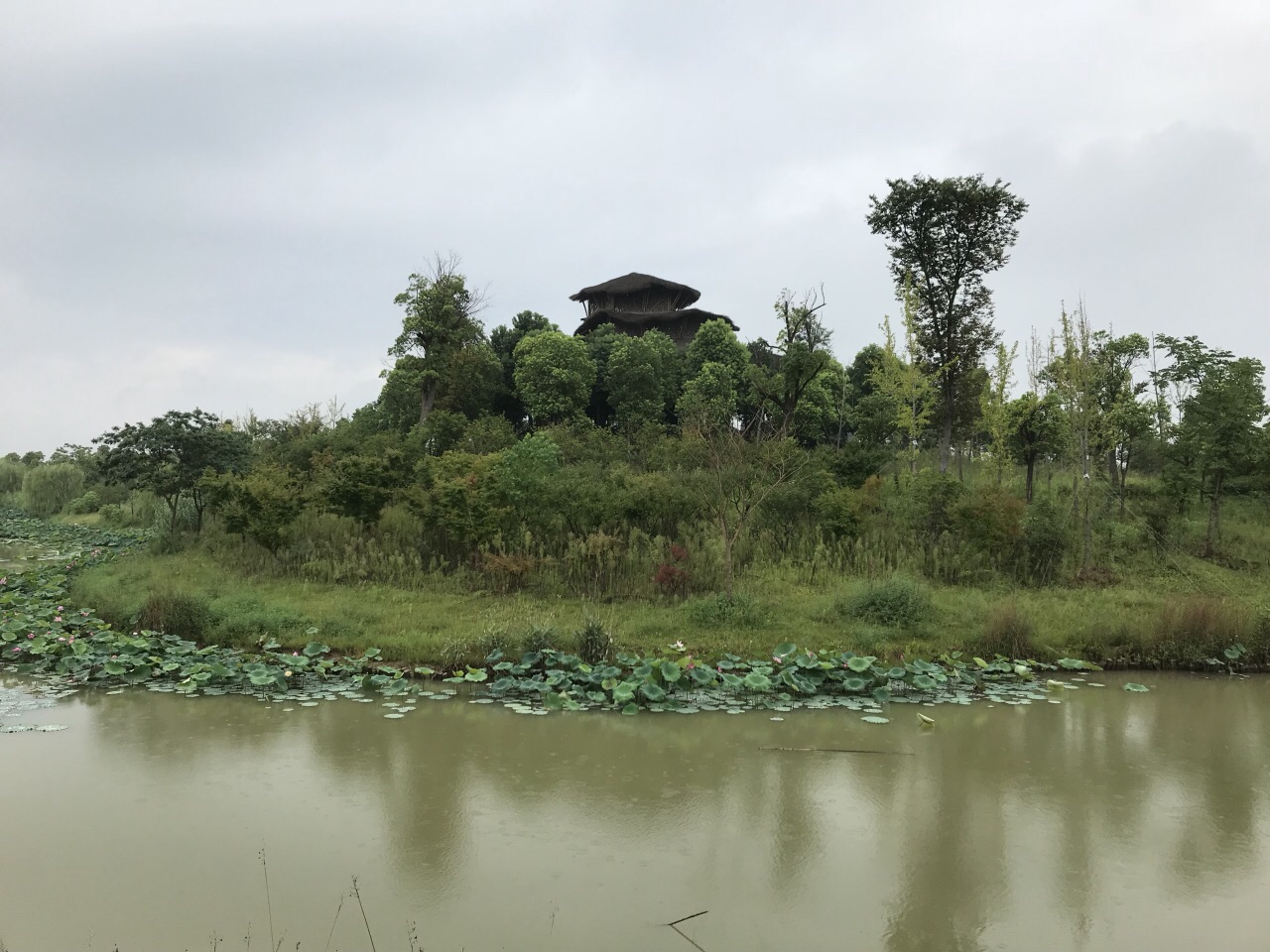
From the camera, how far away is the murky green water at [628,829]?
418 centimetres

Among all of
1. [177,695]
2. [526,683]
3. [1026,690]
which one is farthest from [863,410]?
[177,695]

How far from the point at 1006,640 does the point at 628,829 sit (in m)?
6.72

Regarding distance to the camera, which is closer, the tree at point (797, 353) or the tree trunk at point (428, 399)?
the tree at point (797, 353)

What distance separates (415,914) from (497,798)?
1.58 m

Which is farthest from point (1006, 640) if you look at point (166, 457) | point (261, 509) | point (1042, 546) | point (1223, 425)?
point (166, 457)

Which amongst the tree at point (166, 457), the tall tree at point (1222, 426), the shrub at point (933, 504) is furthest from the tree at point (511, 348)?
the tall tree at point (1222, 426)

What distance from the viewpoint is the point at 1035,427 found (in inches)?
712

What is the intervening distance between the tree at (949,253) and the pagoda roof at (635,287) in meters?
15.8

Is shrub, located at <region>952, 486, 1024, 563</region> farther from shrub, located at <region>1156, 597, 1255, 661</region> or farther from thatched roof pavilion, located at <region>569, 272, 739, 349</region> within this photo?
thatched roof pavilion, located at <region>569, 272, 739, 349</region>

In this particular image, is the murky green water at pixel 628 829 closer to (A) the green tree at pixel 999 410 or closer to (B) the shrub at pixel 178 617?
(B) the shrub at pixel 178 617

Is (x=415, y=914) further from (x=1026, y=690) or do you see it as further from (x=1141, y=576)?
(x=1141, y=576)

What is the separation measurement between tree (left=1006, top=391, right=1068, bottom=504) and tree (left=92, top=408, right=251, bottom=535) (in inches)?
700

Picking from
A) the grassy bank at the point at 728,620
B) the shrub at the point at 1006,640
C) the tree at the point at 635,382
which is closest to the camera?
the grassy bank at the point at 728,620

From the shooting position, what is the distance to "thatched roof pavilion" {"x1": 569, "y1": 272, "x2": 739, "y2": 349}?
3397cm
